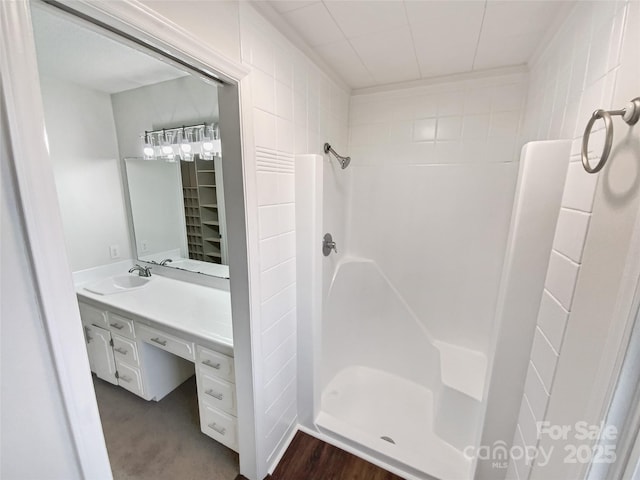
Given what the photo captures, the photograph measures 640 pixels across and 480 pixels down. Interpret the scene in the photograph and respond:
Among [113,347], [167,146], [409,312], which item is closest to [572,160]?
[409,312]

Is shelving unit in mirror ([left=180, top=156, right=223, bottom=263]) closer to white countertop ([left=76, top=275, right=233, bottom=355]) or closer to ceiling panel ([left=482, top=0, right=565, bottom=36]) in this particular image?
white countertop ([left=76, top=275, right=233, bottom=355])

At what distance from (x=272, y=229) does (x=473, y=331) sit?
1.55 m

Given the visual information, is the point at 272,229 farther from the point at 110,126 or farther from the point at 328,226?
the point at 110,126

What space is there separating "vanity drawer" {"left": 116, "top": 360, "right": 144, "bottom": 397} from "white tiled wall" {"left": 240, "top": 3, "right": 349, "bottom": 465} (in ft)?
3.17

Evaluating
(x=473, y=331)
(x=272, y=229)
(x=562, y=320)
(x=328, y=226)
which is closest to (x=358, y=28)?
(x=272, y=229)

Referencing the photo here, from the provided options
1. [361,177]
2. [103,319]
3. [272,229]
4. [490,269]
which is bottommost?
Answer: [103,319]

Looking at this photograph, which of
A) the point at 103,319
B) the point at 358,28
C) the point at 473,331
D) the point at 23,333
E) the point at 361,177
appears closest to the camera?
the point at 23,333

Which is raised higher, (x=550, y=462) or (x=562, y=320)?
(x=562, y=320)

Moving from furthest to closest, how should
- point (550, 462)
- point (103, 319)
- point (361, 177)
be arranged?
point (361, 177) → point (103, 319) → point (550, 462)

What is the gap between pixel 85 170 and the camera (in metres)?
1.85

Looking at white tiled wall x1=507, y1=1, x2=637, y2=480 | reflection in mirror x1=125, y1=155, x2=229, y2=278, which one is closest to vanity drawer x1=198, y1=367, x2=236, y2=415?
reflection in mirror x1=125, y1=155, x2=229, y2=278

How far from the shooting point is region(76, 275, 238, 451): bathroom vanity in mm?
1288

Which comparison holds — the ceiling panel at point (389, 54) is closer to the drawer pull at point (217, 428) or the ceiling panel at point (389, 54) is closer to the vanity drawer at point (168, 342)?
the vanity drawer at point (168, 342)

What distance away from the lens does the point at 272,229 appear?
115cm
